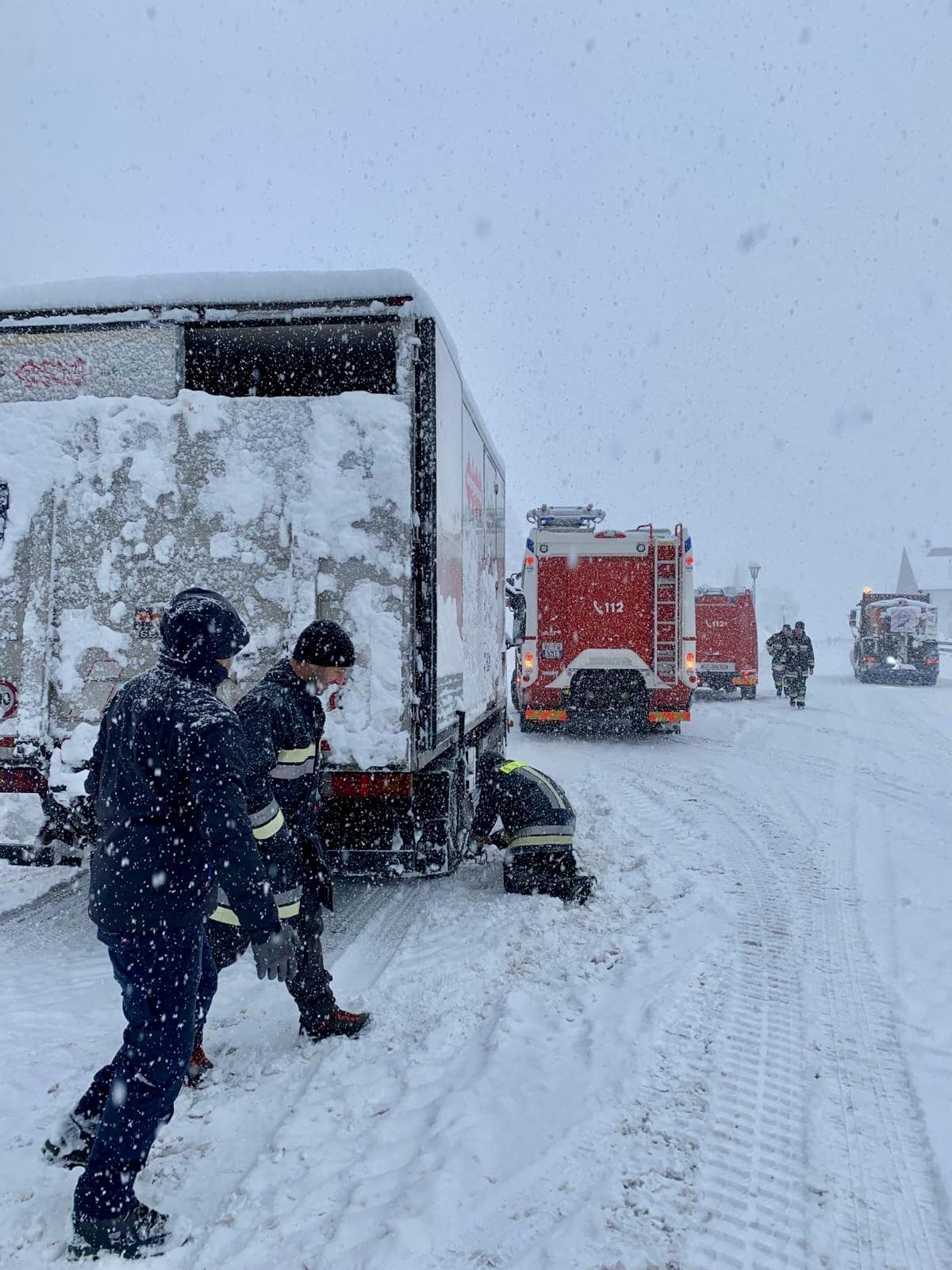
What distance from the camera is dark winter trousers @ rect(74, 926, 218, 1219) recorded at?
90.7 inches

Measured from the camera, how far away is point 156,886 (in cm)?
233

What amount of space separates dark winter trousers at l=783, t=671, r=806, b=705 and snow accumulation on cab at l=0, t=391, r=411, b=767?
1536 cm

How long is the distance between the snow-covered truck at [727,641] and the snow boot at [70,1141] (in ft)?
64.9

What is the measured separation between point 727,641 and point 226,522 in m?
18.5

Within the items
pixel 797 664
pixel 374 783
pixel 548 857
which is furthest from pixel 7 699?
pixel 797 664

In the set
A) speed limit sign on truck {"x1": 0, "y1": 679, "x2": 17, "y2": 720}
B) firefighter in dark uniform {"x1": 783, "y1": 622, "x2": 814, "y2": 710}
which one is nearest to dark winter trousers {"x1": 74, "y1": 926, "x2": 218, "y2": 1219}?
speed limit sign on truck {"x1": 0, "y1": 679, "x2": 17, "y2": 720}

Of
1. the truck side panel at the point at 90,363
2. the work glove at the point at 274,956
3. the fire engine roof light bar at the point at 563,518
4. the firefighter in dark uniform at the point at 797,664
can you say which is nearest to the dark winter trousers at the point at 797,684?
the firefighter in dark uniform at the point at 797,664

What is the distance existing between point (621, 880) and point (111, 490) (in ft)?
13.5

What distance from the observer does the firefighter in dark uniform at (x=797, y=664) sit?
17.7 meters

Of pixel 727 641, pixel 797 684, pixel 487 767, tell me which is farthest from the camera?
pixel 727 641

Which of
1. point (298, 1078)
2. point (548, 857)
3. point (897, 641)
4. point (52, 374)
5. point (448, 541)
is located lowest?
point (298, 1078)

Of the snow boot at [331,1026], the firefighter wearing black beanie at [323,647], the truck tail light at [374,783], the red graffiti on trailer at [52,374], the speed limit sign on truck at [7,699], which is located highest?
the red graffiti on trailer at [52,374]

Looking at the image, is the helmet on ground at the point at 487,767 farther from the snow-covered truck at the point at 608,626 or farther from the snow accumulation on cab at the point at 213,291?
the snow-covered truck at the point at 608,626

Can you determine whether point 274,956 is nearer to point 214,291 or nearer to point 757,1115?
point 757,1115
